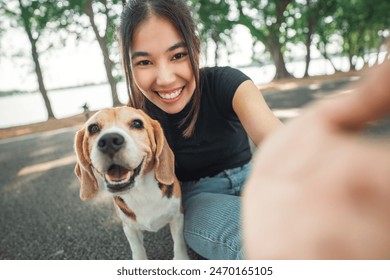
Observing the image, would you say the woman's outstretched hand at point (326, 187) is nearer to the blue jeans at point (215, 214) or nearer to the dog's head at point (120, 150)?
the blue jeans at point (215, 214)

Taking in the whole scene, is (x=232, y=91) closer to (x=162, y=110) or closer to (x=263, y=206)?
(x=162, y=110)

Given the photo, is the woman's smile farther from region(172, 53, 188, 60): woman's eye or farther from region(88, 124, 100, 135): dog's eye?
region(88, 124, 100, 135): dog's eye

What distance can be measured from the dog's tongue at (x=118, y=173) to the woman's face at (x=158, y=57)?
Result: 286 mm

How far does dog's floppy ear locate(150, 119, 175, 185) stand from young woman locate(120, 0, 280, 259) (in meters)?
0.12

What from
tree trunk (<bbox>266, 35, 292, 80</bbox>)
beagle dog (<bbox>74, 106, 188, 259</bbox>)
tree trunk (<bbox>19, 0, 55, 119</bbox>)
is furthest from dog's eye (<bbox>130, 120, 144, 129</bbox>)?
tree trunk (<bbox>19, 0, 55, 119</bbox>)

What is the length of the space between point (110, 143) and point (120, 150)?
0.03m

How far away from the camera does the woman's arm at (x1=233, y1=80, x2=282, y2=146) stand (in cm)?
81

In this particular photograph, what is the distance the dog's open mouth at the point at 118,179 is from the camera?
0.82 m

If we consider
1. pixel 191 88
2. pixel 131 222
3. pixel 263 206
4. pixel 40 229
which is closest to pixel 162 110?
pixel 191 88

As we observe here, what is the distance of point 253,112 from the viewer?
0.86 metres

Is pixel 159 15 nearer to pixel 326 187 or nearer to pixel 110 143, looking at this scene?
pixel 110 143

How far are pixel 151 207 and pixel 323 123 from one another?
844 mm

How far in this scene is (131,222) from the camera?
0.99m

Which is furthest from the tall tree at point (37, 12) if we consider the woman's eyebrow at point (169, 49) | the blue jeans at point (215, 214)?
the blue jeans at point (215, 214)
